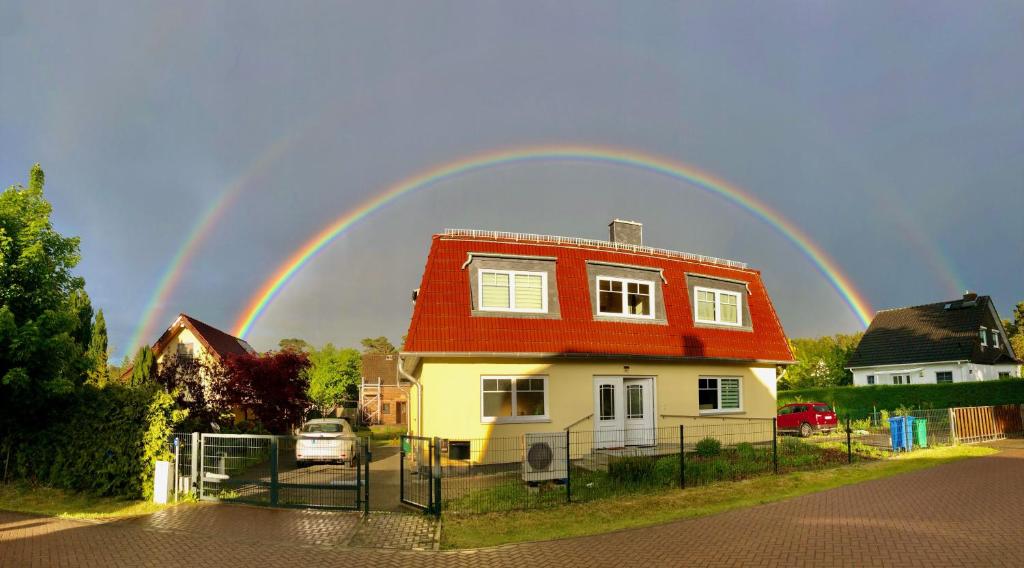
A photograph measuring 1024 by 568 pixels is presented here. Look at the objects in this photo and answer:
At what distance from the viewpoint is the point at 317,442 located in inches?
574

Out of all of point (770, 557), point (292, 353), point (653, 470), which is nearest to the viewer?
point (770, 557)

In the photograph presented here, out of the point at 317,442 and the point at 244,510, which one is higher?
the point at 317,442

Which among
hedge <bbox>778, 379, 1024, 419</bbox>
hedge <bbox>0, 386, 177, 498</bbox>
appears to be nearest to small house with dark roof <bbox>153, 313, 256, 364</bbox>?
hedge <bbox>0, 386, 177, 498</bbox>

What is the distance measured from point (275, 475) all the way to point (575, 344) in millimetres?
9485

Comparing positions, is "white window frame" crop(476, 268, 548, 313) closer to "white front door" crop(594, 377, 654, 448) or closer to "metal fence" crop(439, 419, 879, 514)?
"white front door" crop(594, 377, 654, 448)

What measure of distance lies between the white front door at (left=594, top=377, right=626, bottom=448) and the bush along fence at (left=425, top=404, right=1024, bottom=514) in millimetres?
53

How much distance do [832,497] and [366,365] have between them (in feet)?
170

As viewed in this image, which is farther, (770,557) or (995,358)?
(995,358)

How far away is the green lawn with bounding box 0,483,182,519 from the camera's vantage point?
1234 centimetres

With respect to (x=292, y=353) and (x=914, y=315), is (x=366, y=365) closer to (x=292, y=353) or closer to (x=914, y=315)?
(x=292, y=353)

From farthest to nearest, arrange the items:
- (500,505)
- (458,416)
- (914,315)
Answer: (914,315) < (458,416) < (500,505)

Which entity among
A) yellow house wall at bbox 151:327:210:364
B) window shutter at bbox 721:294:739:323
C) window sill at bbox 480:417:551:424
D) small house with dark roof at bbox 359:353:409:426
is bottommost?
small house with dark roof at bbox 359:353:409:426

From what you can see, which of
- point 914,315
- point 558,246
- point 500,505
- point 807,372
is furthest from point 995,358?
point 500,505

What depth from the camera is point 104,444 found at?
13773 mm
